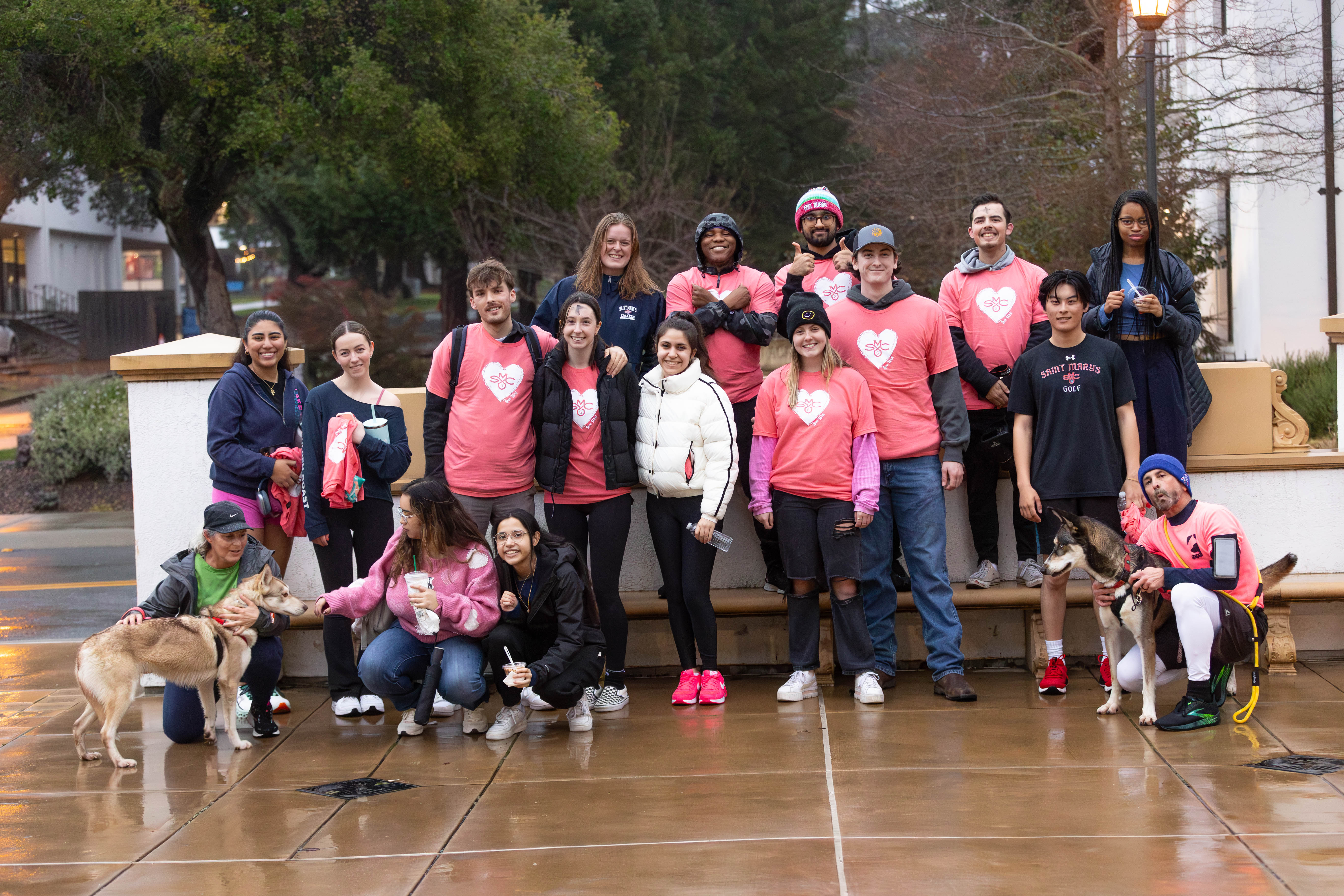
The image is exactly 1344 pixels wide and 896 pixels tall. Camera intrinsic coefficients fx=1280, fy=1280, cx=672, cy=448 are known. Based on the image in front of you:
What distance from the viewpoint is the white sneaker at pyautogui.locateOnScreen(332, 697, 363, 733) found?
6.37m

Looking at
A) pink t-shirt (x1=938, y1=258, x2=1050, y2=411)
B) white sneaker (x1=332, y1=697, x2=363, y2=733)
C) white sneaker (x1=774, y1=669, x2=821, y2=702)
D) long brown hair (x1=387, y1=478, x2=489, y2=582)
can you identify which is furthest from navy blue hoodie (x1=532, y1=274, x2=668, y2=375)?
white sneaker (x1=332, y1=697, x2=363, y2=733)

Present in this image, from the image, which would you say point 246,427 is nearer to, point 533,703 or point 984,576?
point 533,703

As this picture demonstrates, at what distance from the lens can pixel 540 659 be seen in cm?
597

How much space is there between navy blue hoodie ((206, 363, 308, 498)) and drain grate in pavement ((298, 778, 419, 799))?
5.74 ft

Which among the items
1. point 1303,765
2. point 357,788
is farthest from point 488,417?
point 1303,765

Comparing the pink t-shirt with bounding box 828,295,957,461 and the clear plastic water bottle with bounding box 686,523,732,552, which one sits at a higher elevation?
the pink t-shirt with bounding box 828,295,957,461

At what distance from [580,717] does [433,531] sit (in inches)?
43.8

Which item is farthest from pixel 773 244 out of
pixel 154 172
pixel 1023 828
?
pixel 1023 828

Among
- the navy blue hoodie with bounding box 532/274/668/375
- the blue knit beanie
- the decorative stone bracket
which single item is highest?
the navy blue hoodie with bounding box 532/274/668/375

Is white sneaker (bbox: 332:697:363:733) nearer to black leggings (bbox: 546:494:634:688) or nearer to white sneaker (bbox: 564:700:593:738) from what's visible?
white sneaker (bbox: 564:700:593:738)

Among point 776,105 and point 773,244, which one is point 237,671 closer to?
point 773,244

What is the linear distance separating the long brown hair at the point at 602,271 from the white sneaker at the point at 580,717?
2095 mm

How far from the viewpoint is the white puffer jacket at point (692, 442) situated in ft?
20.3

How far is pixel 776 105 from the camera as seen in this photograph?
33531 mm
